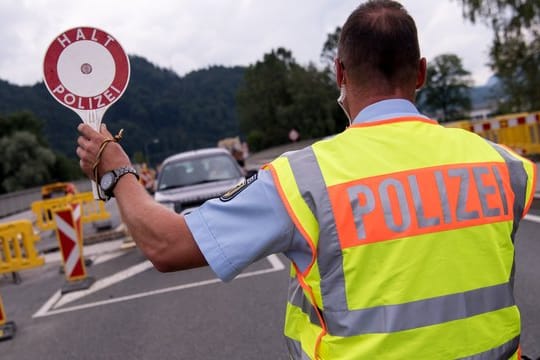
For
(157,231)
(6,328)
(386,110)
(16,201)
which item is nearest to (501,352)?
(386,110)

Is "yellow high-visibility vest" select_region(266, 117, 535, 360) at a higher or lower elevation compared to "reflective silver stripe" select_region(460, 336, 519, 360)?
higher

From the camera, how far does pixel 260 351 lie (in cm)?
474

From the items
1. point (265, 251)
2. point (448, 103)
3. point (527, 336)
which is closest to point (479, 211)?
point (265, 251)

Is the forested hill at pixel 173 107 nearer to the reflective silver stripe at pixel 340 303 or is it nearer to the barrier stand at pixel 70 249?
the barrier stand at pixel 70 249

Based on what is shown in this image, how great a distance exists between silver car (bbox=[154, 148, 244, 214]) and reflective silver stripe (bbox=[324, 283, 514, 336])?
7.89 m

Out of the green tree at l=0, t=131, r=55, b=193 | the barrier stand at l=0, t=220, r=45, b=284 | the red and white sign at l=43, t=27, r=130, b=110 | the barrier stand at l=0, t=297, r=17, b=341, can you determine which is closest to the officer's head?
the red and white sign at l=43, t=27, r=130, b=110

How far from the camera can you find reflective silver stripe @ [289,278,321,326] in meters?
1.60

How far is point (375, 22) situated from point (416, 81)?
24cm

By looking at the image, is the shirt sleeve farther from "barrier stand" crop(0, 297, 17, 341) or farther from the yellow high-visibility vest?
"barrier stand" crop(0, 297, 17, 341)

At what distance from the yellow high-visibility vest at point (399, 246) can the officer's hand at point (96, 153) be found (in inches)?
18.7

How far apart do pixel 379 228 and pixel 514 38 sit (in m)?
29.4

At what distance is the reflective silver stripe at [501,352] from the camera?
1.57m

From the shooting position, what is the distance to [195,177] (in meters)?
10.6

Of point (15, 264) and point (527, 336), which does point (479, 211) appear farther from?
point (15, 264)
